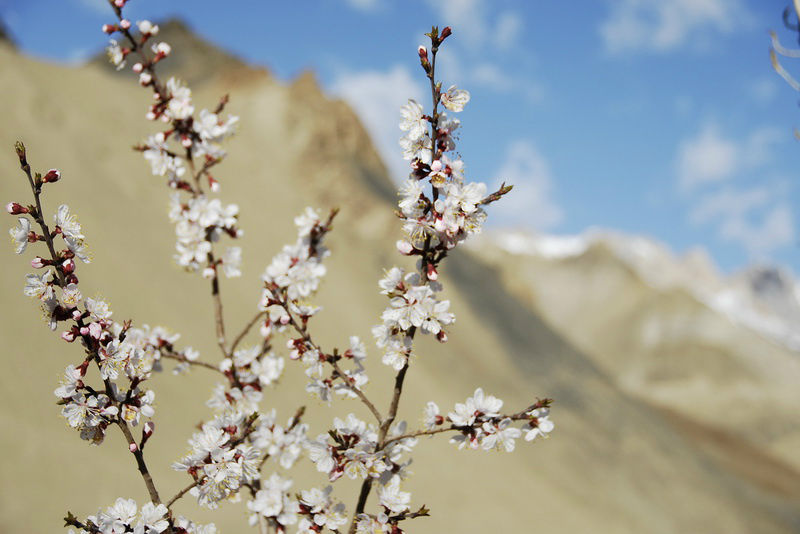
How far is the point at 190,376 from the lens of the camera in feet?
35.8

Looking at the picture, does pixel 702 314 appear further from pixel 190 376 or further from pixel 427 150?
pixel 427 150

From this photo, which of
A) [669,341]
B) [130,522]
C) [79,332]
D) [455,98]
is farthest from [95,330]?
[669,341]

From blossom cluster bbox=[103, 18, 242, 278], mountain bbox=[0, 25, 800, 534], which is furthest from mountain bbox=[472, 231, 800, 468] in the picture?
blossom cluster bbox=[103, 18, 242, 278]

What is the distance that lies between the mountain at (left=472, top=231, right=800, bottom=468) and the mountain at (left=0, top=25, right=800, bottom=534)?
11398 millimetres

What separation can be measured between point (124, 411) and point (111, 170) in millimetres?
15693

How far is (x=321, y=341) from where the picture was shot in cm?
1426

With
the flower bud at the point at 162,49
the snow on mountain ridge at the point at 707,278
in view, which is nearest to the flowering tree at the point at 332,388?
the flower bud at the point at 162,49

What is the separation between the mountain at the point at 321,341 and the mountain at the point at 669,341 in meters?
11.4

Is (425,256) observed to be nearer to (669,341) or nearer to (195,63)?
(195,63)

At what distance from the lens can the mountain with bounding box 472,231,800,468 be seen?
3566 centimetres

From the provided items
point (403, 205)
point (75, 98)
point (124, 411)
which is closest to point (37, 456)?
point (124, 411)

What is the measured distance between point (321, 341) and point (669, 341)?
38.0 meters

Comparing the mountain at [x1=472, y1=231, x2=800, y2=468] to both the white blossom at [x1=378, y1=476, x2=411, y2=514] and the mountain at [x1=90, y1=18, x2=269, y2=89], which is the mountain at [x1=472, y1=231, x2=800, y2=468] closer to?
the mountain at [x1=90, y1=18, x2=269, y2=89]

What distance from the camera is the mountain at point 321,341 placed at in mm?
8617
